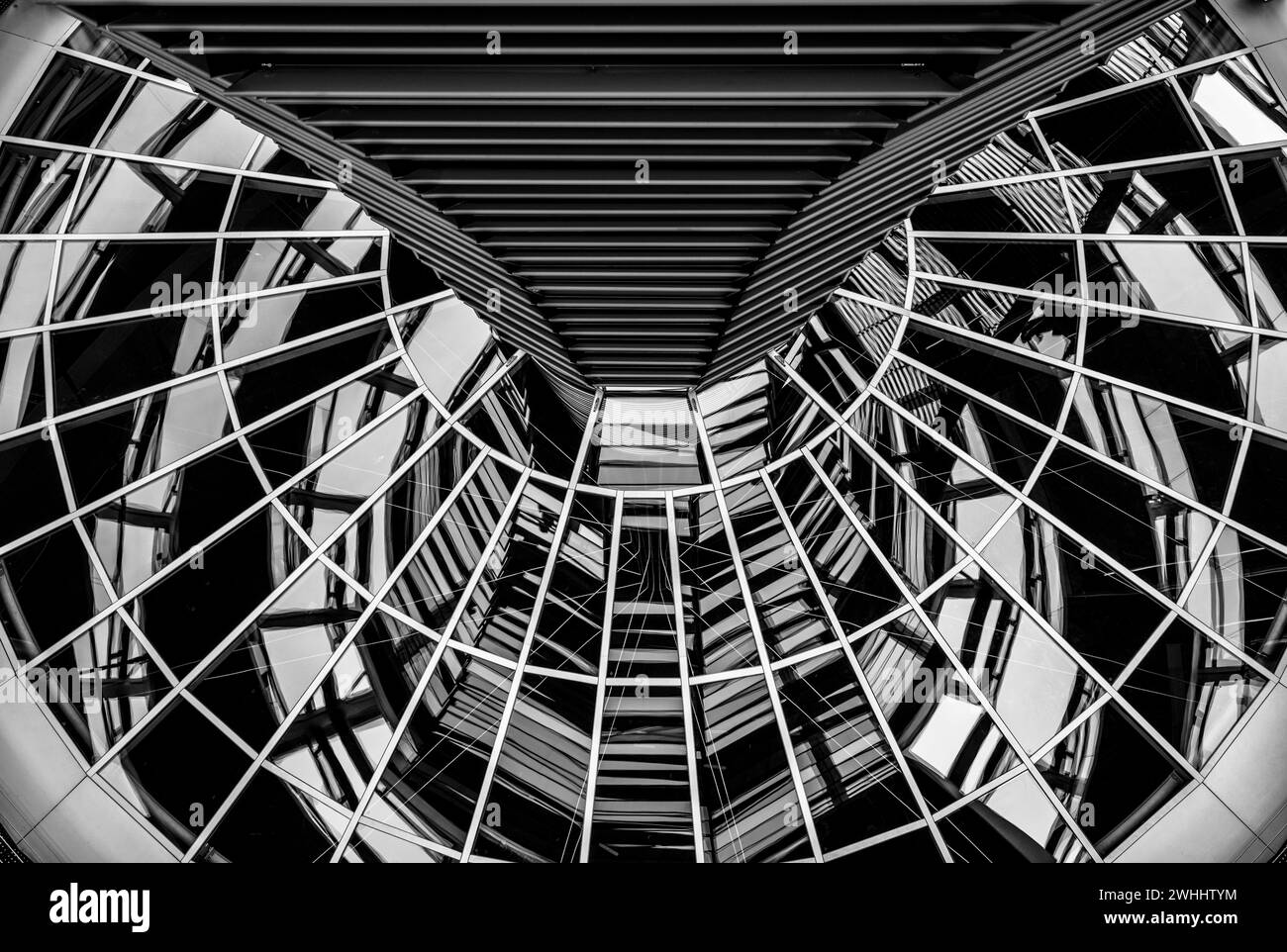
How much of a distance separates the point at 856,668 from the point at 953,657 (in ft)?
7.54

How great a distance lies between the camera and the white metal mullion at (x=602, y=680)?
77.3 ft

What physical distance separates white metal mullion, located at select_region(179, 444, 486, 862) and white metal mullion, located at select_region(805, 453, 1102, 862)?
349 inches

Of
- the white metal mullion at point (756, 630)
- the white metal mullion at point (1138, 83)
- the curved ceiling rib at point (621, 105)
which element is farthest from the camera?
the white metal mullion at point (756, 630)

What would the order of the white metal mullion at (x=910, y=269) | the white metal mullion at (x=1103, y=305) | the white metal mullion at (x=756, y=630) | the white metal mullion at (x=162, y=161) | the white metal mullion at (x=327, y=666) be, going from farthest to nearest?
the white metal mullion at (x=910, y=269), the white metal mullion at (x=756, y=630), the white metal mullion at (x=1103, y=305), the white metal mullion at (x=327, y=666), the white metal mullion at (x=162, y=161)

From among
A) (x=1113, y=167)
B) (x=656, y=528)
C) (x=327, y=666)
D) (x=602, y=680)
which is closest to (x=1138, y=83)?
(x=1113, y=167)

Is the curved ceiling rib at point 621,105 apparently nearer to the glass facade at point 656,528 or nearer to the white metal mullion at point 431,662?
the glass facade at point 656,528

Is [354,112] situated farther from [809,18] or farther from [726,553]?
[726,553]

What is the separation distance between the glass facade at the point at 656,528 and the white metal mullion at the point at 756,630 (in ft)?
0.46

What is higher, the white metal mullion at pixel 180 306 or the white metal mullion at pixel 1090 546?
the white metal mullion at pixel 180 306

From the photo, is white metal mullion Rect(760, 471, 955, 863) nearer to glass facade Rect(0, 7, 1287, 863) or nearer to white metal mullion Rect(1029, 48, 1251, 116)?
glass facade Rect(0, 7, 1287, 863)

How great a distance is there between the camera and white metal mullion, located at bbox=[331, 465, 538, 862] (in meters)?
23.0

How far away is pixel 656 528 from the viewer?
85.7 ft

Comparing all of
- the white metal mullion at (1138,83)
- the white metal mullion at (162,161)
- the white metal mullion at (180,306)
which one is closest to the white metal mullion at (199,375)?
the white metal mullion at (180,306)

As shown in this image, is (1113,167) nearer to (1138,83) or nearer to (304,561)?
(1138,83)
